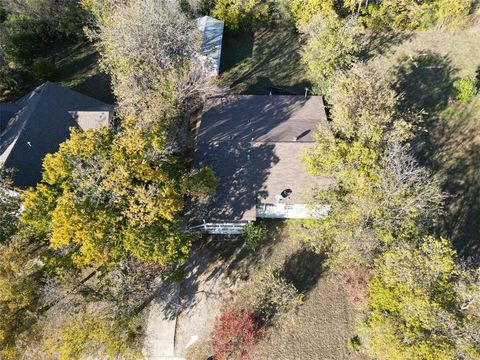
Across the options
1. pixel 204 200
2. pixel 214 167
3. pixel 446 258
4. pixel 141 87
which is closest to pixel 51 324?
pixel 204 200

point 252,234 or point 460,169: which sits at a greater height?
point 252,234

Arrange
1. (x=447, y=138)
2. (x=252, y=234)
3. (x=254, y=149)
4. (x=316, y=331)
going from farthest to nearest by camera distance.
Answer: (x=447, y=138), (x=254, y=149), (x=252, y=234), (x=316, y=331)

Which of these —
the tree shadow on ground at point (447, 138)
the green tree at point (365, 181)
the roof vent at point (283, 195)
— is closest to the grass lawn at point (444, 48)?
the tree shadow on ground at point (447, 138)

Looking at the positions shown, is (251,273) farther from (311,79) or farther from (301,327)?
(311,79)

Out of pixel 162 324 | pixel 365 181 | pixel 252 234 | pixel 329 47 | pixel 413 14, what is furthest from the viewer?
pixel 413 14

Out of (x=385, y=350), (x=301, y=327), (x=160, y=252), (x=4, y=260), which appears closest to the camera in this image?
(x=385, y=350)

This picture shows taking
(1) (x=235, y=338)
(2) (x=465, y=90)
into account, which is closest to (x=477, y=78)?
(2) (x=465, y=90)

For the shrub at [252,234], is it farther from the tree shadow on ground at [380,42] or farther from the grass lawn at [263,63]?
the tree shadow on ground at [380,42]

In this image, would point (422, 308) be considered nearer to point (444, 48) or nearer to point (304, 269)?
point (304, 269)
